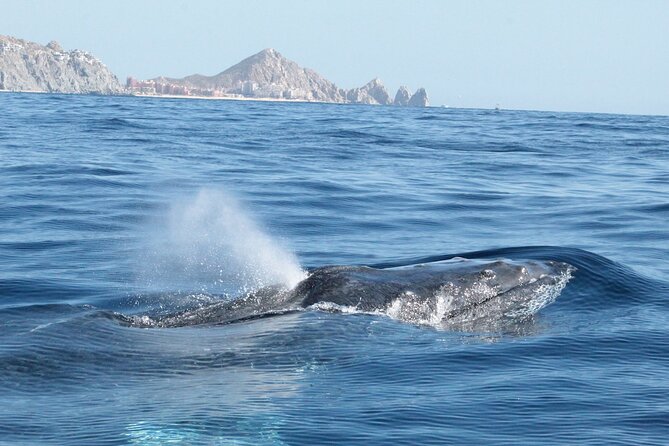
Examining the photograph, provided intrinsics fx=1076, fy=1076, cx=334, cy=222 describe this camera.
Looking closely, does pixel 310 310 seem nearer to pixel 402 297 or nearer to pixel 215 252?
pixel 402 297

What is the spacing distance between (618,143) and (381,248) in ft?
92.6

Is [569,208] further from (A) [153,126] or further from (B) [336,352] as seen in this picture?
(A) [153,126]

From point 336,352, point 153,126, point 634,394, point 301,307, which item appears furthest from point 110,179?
point 153,126

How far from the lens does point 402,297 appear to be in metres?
12.1

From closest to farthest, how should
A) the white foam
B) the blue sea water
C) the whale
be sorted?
the blue sea water < the whale < the white foam

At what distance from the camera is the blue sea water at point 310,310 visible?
8625 millimetres

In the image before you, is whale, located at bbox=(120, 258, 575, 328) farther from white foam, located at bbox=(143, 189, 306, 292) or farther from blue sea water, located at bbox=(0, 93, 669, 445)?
white foam, located at bbox=(143, 189, 306, 292)

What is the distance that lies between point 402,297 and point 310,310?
1113mm

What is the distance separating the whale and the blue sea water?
0.32 metres

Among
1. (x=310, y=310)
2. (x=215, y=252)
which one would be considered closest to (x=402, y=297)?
(x=310, y=310)

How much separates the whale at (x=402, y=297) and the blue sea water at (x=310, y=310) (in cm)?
32

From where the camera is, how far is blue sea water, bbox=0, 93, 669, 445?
28.3 ft

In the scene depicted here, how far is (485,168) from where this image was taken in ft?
103

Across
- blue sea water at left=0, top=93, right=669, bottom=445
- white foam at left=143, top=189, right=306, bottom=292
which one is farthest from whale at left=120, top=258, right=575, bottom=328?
white foam at left=143, top=189, right=306, bottom=292
